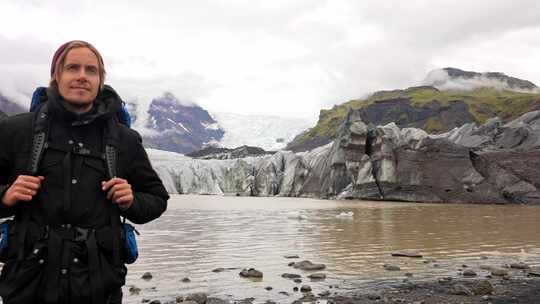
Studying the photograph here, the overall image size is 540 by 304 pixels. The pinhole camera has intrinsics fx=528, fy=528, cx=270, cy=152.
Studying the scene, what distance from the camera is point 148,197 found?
4.11 meters

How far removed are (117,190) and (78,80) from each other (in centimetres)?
84

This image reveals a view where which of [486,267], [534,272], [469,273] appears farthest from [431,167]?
[469,273]

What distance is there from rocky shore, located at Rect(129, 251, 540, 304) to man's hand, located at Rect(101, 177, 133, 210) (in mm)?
8360

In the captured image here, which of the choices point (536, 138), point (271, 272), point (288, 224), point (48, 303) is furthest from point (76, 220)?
point (536, 138)

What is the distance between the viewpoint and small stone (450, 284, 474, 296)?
12.7m

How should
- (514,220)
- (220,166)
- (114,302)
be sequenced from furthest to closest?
(220,166)
(514,220)
(114,302)

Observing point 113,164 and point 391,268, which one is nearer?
point 113,164

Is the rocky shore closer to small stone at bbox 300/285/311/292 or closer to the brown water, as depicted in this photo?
small stone at bbox 300/285/311/292

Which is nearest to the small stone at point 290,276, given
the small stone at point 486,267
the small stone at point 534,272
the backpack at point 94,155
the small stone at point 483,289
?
the small stone at point 483,289

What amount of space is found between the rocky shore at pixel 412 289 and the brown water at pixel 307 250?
0.68 feet

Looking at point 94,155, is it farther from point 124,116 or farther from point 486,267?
point 486,267

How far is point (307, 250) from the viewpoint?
2120cm

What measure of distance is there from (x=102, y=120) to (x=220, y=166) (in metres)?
97.0

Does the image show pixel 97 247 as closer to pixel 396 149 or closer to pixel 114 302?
pixel 114 302
